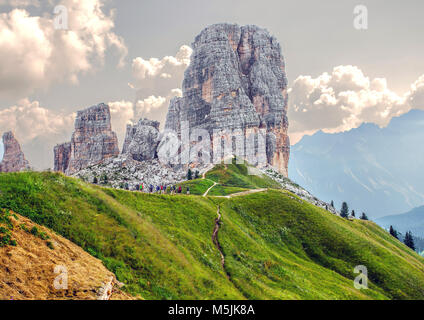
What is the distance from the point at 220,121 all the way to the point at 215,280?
522 feet

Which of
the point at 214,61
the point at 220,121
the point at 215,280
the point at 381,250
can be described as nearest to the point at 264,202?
the point at 381,250

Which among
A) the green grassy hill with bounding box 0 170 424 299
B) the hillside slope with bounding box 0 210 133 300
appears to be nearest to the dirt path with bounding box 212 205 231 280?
the green grassy hill with bounding box 0 170 424 299

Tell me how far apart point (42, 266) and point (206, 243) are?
2045cm

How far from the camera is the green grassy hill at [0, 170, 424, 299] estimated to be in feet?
68.6

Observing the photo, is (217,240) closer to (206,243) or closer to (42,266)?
(206,243)

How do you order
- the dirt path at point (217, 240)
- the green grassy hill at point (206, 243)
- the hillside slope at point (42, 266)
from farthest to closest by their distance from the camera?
1. the dirt path at point (217, 240)
2. the green grassy hill at point (206, 243)
3. the hillside slope at point (42, 266)

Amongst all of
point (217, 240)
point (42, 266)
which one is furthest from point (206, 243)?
point (42, 266)

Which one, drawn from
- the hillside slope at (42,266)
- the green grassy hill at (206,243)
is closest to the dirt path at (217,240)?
the green grassy hill at (206,243)

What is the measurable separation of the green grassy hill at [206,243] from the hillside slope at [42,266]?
142 centimetres

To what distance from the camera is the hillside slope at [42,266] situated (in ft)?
45.8

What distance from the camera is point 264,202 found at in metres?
Result: 60.5

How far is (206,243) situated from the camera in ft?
108

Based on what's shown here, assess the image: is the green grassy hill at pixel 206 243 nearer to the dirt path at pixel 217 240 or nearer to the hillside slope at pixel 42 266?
the dirt path at pixel 217 240
